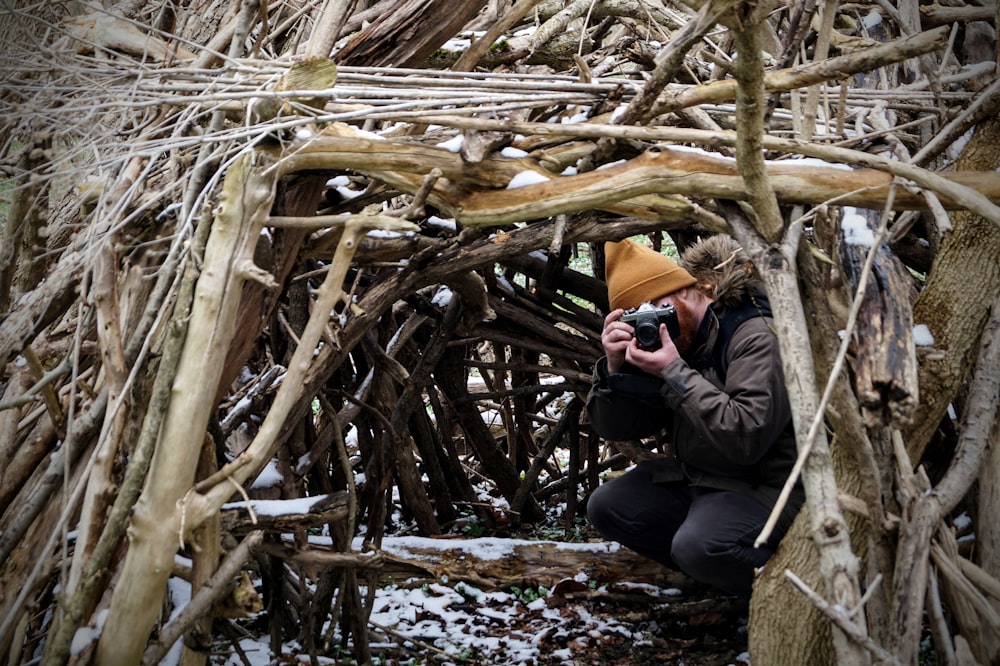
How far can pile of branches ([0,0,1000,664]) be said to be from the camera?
1773mm

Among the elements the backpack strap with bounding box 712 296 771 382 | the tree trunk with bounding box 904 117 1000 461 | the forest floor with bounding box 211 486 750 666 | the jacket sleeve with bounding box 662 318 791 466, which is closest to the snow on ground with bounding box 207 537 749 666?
the forest floor with bounding box 211 486 750 666

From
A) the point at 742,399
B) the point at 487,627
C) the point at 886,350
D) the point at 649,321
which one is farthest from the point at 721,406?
the point at 487,627

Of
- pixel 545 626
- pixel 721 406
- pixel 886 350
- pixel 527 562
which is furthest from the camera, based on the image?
pixel 527 562

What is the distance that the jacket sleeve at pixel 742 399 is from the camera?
105 inches

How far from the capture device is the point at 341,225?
238cm

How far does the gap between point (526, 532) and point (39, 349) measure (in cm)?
279

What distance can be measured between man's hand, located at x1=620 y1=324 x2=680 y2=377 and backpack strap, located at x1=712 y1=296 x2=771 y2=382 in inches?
9.9

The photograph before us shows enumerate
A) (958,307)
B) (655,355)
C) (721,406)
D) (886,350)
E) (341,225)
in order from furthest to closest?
1. (655,355)
2. (721,406)
3. (341,225)
4. (958,307)
5. (886,350)

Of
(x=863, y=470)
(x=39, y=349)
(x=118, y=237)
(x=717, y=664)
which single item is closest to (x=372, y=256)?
(x=118, y=237)

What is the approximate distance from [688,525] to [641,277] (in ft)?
2.99

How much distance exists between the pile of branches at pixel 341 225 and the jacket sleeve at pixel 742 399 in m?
0.46

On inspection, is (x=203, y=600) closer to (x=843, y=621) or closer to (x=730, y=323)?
(x=843, y=621)

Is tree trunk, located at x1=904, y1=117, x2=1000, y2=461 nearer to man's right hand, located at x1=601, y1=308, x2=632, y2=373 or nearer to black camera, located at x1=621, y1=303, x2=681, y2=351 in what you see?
black camera, located at x1=621, y1=303, x2=681, y2=351

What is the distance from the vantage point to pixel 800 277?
5.98 ft
